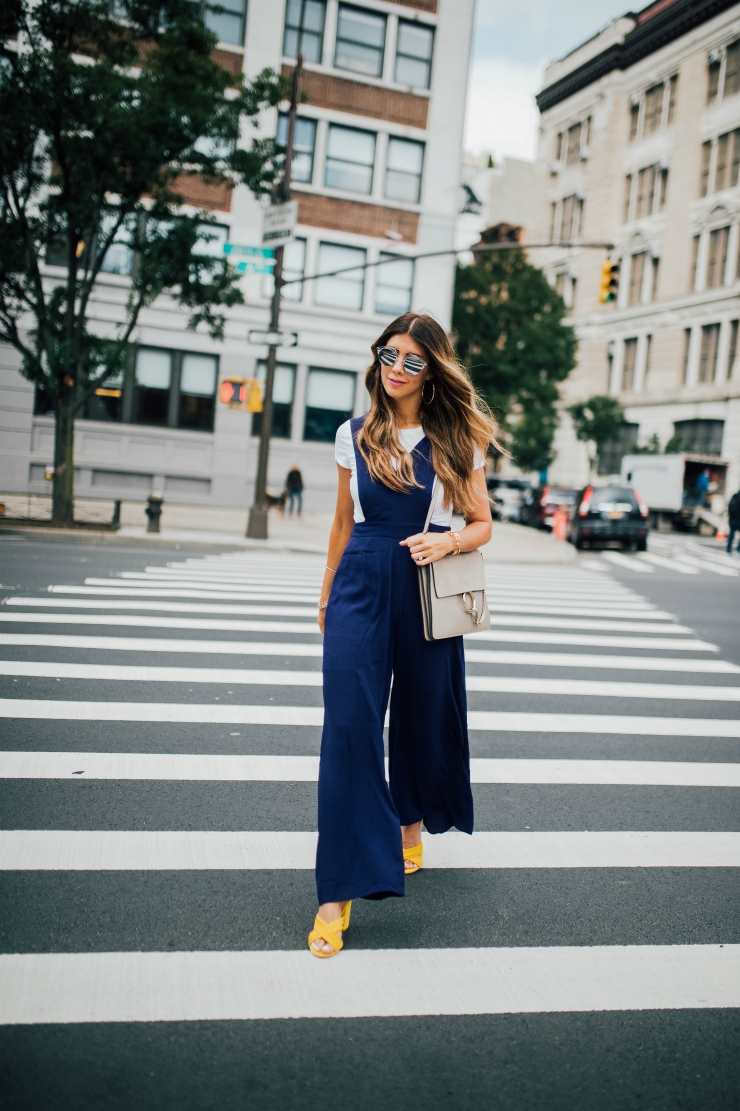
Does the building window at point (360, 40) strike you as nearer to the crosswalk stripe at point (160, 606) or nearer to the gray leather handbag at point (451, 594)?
the crosswalk stripe at point (160, 606)

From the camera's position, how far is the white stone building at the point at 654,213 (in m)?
43.3

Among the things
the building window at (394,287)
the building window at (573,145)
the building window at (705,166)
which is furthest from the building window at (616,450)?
the building window at (394,287)

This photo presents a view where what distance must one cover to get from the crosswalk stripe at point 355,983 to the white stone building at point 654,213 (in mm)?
40652

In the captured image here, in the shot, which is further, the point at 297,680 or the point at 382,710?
the point at 297,680

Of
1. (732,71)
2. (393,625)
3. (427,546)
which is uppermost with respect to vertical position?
(732,71)

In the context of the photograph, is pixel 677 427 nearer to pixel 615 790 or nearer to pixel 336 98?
pixel 336 98

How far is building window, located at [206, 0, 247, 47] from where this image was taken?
26.0 m

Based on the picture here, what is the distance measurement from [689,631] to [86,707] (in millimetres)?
7647

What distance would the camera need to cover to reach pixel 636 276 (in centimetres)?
4975

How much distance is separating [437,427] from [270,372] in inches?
583

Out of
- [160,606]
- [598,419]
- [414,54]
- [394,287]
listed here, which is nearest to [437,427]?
[160,606]

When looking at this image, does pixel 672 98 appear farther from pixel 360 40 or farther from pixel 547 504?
pixel 547 504

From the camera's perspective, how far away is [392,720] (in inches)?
139

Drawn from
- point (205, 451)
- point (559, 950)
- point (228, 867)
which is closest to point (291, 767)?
point (228, 867)
